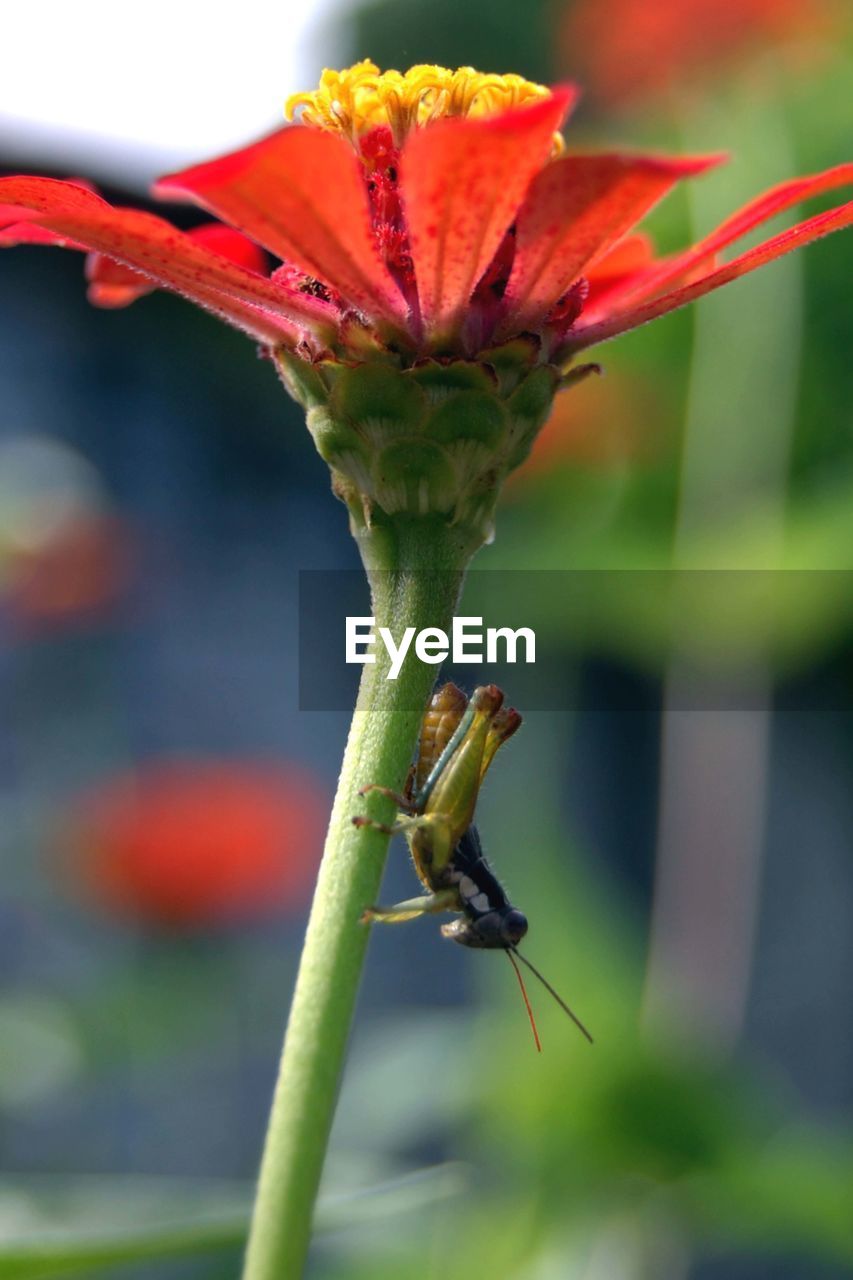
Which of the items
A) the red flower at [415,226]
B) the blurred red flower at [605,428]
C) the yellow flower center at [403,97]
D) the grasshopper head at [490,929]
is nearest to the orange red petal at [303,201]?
the red flower at [415,226]

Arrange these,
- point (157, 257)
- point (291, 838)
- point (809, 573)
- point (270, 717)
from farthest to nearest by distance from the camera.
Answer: point (270, 717), point (291, 838), point (809, 573), point (157, 257)

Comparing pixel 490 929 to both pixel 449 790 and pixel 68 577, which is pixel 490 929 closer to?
pixel 449 790

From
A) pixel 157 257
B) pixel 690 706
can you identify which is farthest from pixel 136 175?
pixel 157 257

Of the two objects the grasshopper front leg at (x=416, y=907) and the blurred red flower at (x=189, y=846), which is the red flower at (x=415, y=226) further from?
the blurred red flower at (x=189, y=846)

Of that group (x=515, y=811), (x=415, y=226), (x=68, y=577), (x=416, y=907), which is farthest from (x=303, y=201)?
(x=68, y=577)

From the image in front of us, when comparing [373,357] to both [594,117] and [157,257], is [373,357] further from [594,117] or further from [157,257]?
[594,117]

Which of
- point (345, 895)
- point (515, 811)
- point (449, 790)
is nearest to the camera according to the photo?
point (345, 895)
